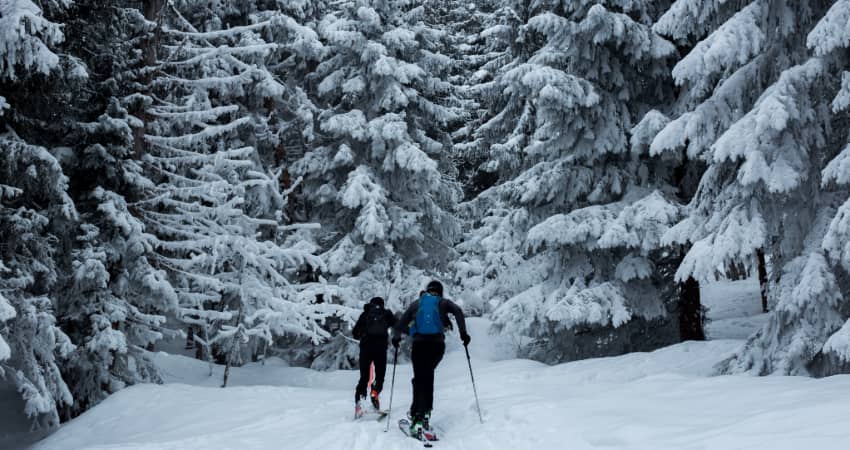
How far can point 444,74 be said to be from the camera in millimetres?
23219

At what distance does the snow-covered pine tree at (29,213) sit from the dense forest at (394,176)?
5 centimetres

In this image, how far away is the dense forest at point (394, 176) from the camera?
862 cm

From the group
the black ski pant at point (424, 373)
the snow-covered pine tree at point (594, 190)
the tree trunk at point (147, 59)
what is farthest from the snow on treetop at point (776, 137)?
the tree trunk at point (147, 59)

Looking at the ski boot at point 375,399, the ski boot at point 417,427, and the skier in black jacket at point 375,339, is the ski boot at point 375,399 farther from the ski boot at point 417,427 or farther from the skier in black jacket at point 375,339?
the ski boot at point 417,427

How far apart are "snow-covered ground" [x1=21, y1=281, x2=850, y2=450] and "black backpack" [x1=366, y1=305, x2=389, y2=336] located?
1.34 m

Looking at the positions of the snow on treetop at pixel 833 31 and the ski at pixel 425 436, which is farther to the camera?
the ski at pixel 425 436

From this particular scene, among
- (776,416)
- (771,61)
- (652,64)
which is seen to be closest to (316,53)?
(652,64)

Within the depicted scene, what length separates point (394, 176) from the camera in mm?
19656

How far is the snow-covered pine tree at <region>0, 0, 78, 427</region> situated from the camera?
9.08m

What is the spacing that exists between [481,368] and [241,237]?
6369mm

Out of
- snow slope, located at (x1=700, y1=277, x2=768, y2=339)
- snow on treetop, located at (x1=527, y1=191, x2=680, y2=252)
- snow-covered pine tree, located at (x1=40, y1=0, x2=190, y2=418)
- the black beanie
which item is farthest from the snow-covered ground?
snow slope, located at (x1=700, y1=277, x2=768, y2=339)

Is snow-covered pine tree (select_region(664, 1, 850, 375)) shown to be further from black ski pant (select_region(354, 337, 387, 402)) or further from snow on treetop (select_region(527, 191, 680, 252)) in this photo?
black ski pant (select_region(354, 337, 387, 402))

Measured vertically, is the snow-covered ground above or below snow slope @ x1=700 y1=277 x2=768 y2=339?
below

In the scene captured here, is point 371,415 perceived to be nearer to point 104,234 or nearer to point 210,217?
point 104,234
